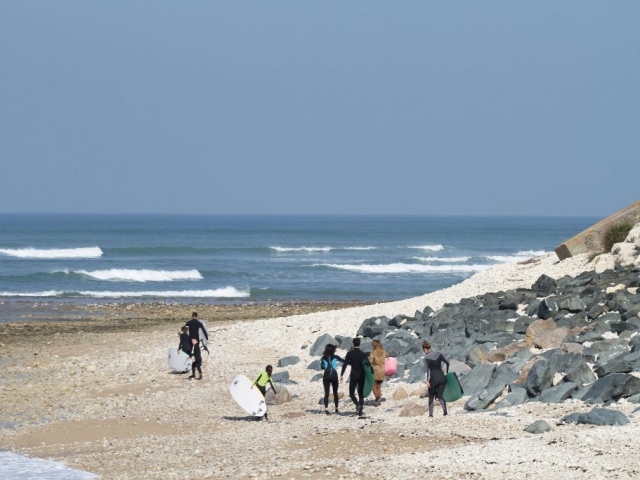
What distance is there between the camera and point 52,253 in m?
70.2

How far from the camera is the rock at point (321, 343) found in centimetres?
2010

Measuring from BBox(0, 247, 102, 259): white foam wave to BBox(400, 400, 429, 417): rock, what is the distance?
56098mm

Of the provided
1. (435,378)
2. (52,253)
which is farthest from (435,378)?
(52,253)

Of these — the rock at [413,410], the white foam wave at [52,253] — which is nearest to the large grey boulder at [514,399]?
the rock at [413,410]

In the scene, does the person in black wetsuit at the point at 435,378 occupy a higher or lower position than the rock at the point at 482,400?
higher

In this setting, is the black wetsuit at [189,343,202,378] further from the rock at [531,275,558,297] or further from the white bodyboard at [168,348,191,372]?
the rock at [531,275,558,297]

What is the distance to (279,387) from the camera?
1625 centimetres

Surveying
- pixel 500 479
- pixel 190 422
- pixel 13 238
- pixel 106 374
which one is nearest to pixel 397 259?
pixel 13 238

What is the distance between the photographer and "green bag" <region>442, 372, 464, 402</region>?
14.3m

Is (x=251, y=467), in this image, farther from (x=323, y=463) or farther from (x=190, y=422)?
(x=190, y=422)

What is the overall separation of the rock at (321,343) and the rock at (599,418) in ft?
27.9

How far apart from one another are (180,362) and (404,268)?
43.8 metres

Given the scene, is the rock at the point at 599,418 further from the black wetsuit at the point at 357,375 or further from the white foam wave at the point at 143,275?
the white foam wave at the point at 143,275

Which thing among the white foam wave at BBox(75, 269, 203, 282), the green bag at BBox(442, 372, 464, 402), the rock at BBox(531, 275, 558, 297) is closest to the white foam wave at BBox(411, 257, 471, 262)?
the white foam wave at BBox(75, 269, 203, 282)
